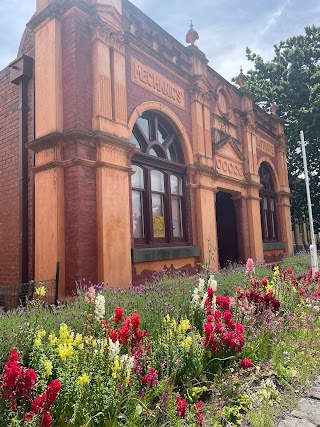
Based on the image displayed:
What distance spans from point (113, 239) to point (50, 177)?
1.76m

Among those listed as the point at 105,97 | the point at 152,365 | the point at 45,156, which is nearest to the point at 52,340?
the point at 152,365

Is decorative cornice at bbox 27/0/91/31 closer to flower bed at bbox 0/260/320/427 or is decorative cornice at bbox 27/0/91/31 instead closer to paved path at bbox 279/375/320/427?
flower bed at bbox 0/260/320/427

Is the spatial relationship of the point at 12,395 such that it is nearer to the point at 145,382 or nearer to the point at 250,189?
the point at 145,382

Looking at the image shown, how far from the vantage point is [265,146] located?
1588 cm

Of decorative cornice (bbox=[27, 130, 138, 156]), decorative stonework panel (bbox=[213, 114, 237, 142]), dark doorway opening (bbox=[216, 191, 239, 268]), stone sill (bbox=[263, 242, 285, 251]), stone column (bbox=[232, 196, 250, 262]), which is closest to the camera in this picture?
decorative cornice (bbox=[27, 130, 138, 156])

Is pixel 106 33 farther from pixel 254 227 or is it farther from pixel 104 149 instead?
pixel 254 227

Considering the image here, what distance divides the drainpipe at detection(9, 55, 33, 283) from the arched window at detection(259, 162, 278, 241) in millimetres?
10401

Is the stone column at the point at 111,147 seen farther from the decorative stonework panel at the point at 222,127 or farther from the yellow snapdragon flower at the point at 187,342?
the decorative stonework panel at the point at 222,127

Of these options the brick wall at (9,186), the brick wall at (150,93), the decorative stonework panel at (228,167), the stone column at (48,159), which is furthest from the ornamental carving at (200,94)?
the brick wall at (9,186)

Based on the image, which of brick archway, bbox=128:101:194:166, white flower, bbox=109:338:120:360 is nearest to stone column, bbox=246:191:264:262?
brick archway, bbox=128:101:194:166

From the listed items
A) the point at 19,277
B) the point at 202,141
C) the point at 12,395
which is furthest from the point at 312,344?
the point at 202,141

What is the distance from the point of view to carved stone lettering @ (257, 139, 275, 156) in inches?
603

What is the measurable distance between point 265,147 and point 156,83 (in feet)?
27.1

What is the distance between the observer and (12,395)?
6.58 feet
